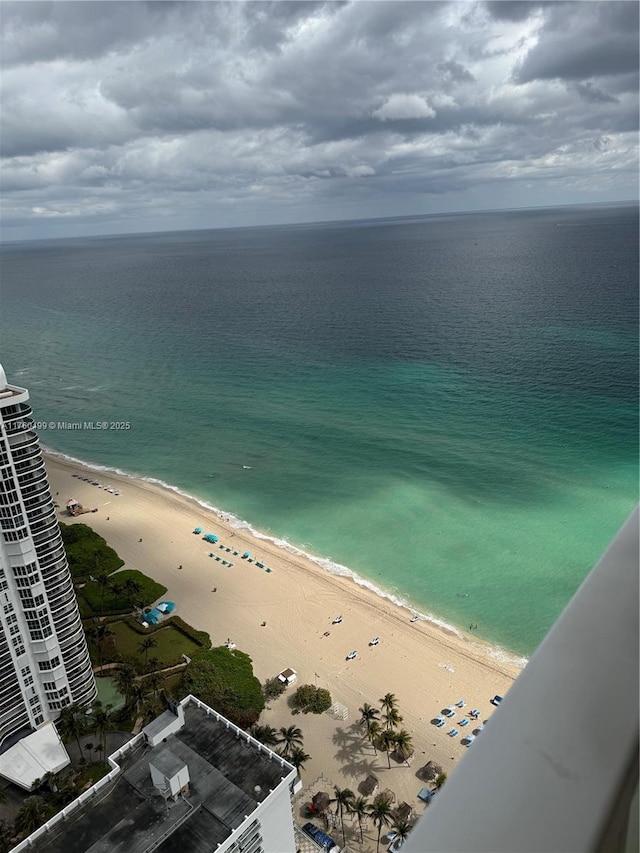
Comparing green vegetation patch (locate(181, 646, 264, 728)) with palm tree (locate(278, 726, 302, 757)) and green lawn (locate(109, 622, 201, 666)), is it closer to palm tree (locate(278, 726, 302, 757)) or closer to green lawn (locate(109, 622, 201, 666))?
green lawn (locate(109, 622, 201, 666))

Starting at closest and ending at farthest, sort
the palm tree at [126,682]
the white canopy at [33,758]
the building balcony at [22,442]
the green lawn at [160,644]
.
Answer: the building balcony at [22,442]
the white canopy at [33,758]
the palm tree at [126,682]
the green lawn at [160,644]

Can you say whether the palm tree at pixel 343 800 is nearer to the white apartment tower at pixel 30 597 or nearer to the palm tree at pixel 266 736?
the palm tree at pixel 266 736

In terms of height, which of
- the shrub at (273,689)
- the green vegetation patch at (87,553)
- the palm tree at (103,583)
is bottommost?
the shrub at (273,689)

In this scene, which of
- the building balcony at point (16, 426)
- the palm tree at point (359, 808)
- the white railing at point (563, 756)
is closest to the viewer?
the white railing at point (563, 756)

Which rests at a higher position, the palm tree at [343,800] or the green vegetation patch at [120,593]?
the green vegetation patch at [120,593]

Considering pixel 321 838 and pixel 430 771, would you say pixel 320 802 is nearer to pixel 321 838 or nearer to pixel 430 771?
pixel 321 838

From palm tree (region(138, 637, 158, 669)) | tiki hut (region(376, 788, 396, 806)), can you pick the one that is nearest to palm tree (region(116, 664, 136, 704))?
palm tree (region(138, 637, 158, 669))

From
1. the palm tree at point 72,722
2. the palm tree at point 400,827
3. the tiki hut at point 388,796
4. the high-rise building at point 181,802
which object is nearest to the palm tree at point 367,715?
the tiki hut at point 388,796

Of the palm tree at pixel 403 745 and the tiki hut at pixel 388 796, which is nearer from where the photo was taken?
the tiki hut at pixel 388 796
